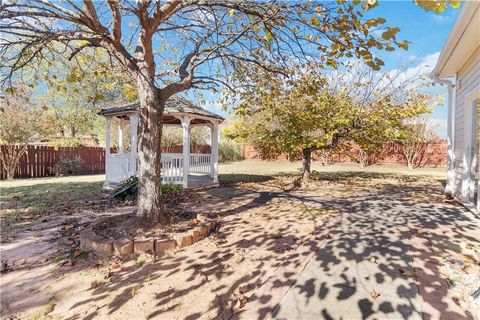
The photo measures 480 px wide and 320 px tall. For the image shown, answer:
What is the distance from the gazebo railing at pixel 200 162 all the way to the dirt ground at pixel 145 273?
6.85m

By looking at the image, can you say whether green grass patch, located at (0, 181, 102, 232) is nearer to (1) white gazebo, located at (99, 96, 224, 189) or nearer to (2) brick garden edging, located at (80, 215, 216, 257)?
(1) white gazebo, located at (99, 96, 224, 189)

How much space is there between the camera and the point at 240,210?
6309 mm

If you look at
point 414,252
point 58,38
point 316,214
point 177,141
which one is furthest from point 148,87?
point 177,141

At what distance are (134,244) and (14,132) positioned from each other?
507 inches

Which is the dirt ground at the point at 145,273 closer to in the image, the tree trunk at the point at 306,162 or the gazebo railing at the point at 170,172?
the gazebo railing at the point at 170,172

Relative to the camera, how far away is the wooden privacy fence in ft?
45.1

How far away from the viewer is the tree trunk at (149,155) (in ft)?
15.0

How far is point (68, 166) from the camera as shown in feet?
50.1

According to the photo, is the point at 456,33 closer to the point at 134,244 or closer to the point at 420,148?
the point at 134,244

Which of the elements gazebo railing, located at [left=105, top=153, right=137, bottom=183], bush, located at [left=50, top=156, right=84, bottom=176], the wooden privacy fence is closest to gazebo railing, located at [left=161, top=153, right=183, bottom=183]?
gazebo railing, located at [left=105, top=153, right=137, bottom=183]

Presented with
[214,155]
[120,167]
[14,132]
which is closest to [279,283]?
[120,167]

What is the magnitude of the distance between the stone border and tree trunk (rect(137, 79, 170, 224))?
67cm

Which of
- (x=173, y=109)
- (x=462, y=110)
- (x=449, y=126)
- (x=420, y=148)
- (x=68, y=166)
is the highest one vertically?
(x=173, y=109)

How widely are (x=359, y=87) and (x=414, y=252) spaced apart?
25.0ft
